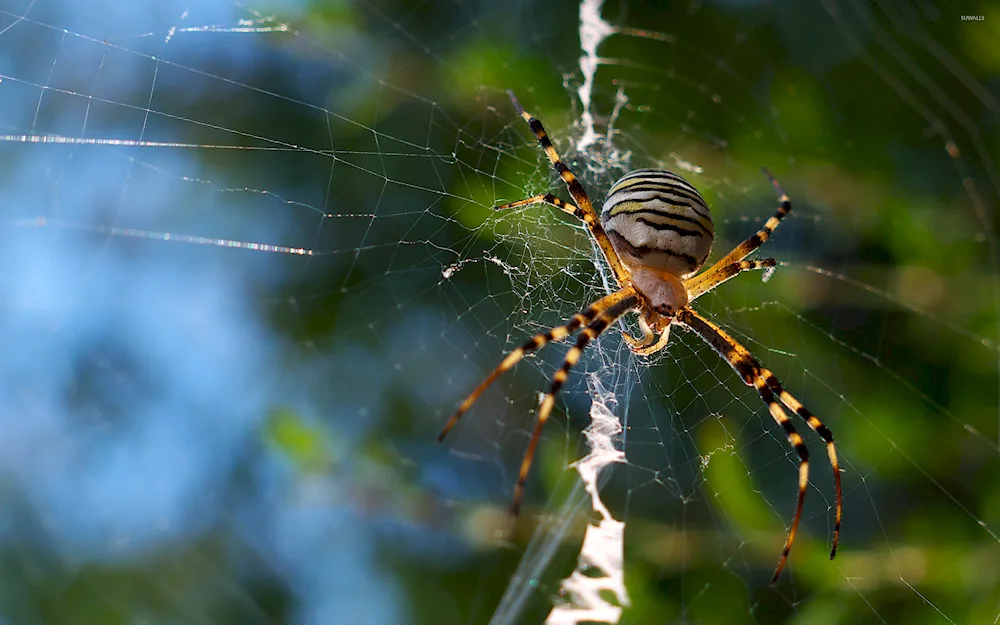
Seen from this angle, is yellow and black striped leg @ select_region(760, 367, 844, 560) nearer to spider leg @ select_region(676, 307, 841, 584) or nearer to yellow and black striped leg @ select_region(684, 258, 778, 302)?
spider leg @ select_region(676, 307, 841, 584)

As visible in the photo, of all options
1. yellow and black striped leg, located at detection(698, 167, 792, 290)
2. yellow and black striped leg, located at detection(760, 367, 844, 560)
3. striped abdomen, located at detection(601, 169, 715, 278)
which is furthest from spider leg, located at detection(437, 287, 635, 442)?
yellow and black striped leg, located at detection(760, 367, 844, 560)

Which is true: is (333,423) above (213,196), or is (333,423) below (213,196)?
below

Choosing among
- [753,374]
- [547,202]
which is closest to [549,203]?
[547,202]

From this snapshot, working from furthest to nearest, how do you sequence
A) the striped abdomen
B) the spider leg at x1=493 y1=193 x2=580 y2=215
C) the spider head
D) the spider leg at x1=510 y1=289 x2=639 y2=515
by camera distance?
the spider head, the striped abdomen, the spider leg at x1=493 y1=193 x2=580 y2=215, the spider leg at x1=510 y1=289 x2=639 y2=515

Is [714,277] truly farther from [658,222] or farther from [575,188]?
[575,188]

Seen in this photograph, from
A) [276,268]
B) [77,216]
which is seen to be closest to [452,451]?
[276,268]

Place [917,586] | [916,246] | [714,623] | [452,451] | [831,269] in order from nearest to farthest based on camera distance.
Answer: [917,586] < [714,623] < [916,246] < [831,269] < [452,451]

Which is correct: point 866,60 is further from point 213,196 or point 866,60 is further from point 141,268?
point 141,268
